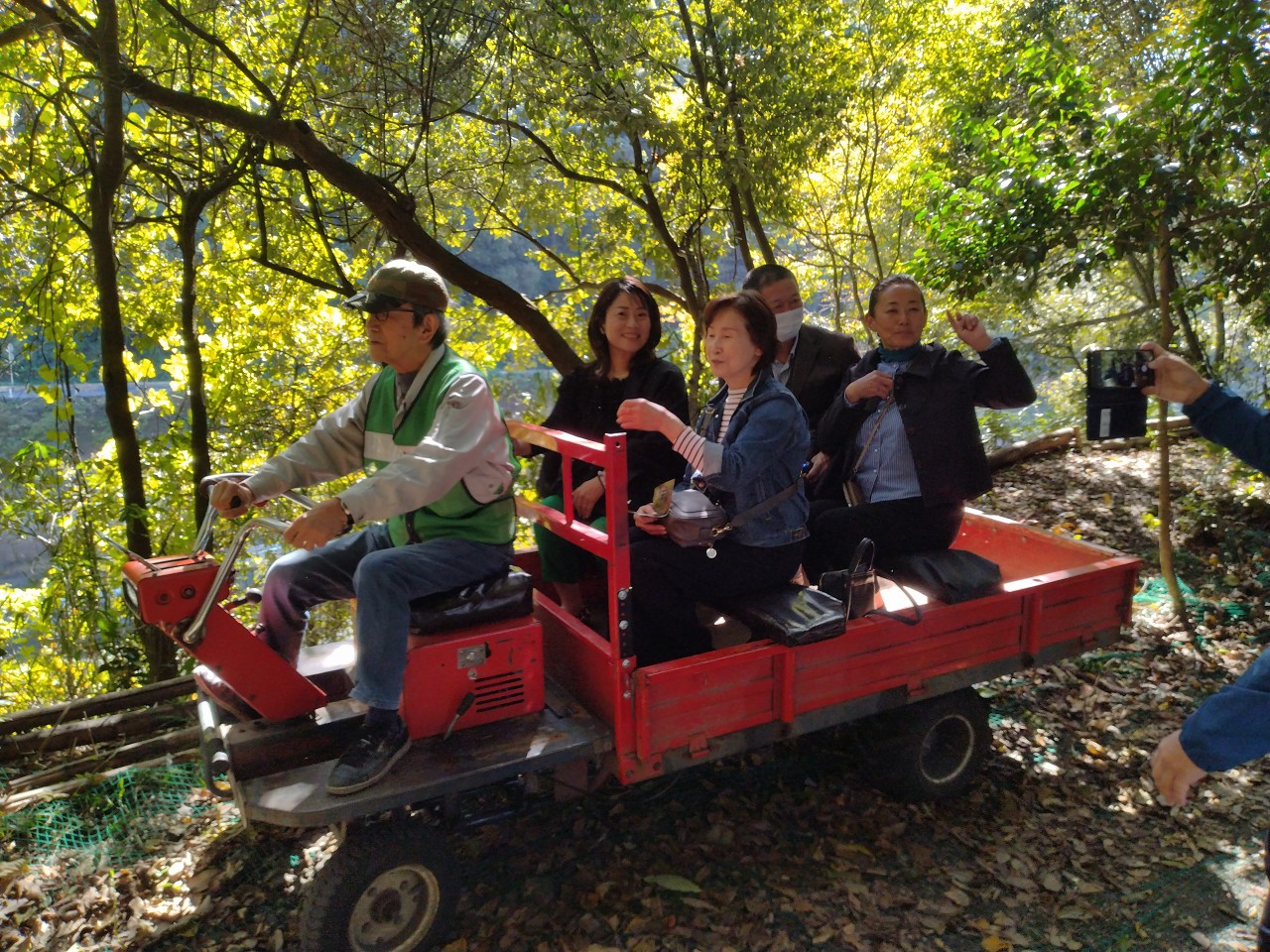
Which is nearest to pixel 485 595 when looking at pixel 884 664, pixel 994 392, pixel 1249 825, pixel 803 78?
pixel 884 664

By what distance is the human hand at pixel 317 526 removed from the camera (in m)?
2.57

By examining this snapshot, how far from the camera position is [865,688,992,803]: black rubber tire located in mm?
3639

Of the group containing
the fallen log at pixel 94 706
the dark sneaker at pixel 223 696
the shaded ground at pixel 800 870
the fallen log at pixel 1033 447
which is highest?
the dark sneaker at pixel 223 696

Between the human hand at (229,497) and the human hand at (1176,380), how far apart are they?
9.30ft

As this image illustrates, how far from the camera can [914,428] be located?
379 centimetres

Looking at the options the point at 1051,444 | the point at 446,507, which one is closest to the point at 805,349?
the point at 446,507

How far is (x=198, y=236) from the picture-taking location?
8.12 m

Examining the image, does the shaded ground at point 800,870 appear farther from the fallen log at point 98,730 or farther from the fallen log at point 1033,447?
the fallen log at point 1033,447

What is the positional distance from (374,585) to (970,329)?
2604mm

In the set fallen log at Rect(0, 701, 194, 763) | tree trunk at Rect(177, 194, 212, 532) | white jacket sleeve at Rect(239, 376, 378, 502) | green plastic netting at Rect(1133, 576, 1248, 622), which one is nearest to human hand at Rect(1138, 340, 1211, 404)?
white jacket sleeve at Rect(239, 376, 378, 502)

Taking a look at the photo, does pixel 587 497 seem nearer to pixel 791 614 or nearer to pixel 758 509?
pixel 758 509

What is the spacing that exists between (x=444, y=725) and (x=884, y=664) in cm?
170

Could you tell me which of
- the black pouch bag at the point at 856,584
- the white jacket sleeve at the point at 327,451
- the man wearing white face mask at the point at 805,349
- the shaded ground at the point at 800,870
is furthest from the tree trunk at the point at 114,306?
the black pouch bag at the point at 856,584

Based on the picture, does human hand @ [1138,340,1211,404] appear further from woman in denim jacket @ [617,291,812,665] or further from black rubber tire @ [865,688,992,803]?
black rubber tire @ [865,688,992,803]
